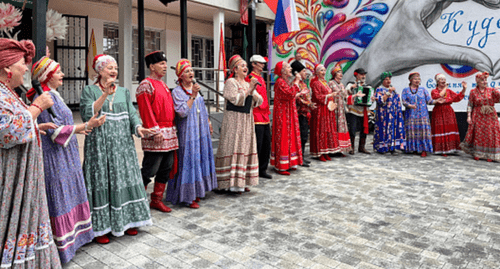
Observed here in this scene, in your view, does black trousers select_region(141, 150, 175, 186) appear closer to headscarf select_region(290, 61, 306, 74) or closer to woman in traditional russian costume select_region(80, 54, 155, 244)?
woman in traditional russian costume select_region(80, 54, 155, 244)

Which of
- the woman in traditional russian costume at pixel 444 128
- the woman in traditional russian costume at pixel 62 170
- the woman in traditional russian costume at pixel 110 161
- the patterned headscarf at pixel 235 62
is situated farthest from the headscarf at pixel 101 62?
the woman in traditional russian costume at pixel 444 128

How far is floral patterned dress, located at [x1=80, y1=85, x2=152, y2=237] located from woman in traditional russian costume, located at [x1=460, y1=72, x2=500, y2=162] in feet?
21.0

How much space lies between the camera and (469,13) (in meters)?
8.61

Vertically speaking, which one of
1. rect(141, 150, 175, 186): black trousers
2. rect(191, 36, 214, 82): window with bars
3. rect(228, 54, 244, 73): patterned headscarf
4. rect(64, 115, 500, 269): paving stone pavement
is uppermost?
rect(191, 36, 214, 82): window with bars

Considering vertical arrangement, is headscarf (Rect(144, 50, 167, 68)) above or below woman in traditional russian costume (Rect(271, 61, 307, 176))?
above

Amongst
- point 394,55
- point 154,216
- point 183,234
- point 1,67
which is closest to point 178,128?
point 154,216

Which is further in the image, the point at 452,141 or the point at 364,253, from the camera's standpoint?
the point at 452,141

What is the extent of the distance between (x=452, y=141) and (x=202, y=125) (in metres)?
5.71

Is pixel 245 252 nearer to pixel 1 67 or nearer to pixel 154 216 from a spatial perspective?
pixel 154 216

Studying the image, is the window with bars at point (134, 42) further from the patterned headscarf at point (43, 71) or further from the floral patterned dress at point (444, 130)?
the patterned headscarf at point (43, 71)

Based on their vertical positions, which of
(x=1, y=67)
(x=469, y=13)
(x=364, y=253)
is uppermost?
(x=469, y=13)

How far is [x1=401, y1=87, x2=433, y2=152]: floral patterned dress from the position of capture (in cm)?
746

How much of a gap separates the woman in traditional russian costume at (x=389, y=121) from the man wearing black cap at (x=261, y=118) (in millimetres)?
3185

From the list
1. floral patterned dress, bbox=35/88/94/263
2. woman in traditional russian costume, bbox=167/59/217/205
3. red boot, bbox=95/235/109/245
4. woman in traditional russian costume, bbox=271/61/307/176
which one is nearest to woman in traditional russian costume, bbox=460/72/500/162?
woman in traditional russian costume, bbox=271/61/307/176
